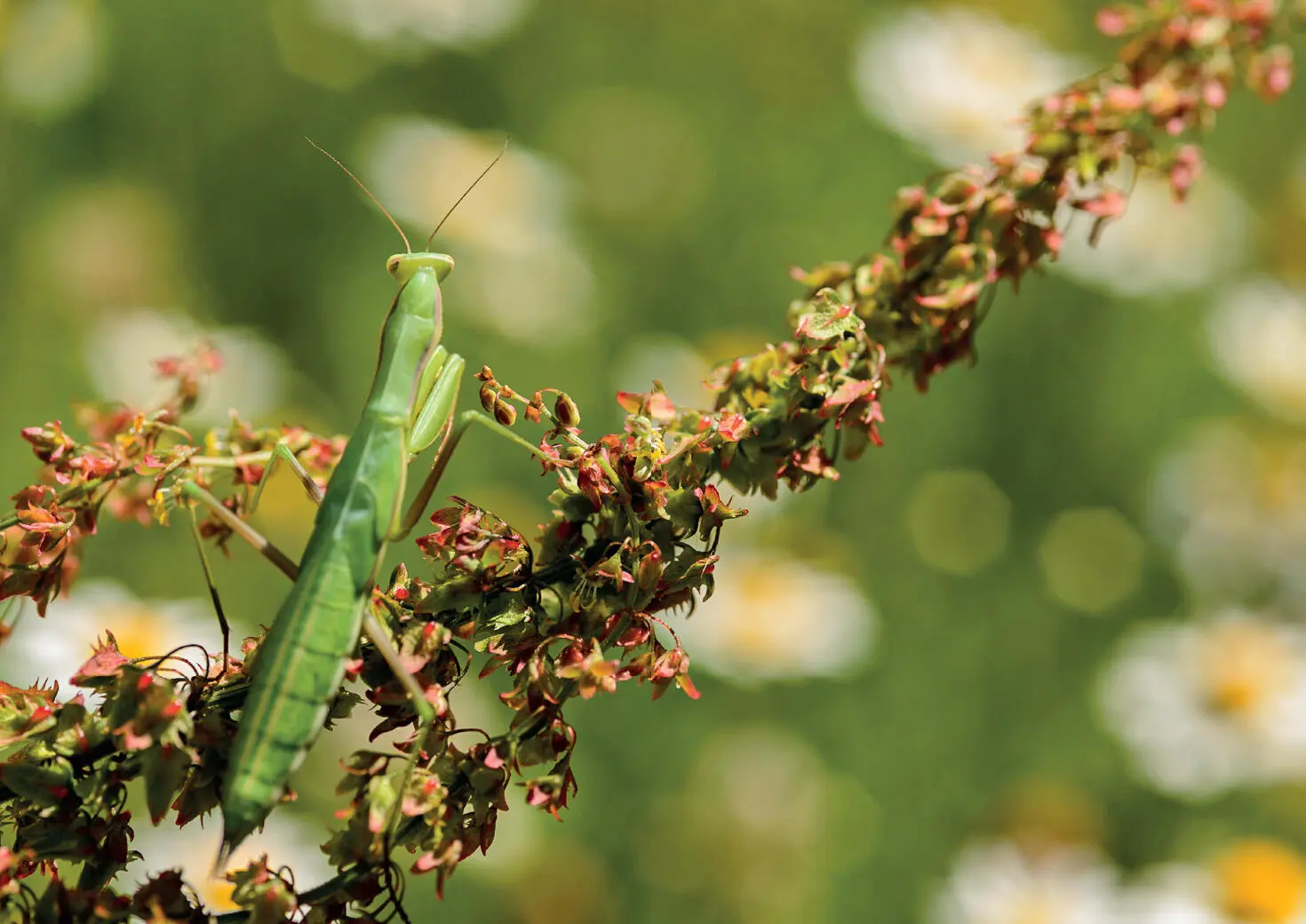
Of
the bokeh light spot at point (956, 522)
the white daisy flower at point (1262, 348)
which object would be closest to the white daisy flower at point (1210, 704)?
the bokeh light spot at point (956, 522)

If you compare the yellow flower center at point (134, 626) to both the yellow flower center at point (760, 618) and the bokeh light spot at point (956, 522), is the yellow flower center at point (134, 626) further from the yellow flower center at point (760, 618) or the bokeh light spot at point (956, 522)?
the bokeh light spot at point (956, 522)

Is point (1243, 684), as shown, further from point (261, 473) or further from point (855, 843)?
point (261, 473)

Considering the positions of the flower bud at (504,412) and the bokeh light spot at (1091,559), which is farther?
the bokeh light spot at (1091,559)

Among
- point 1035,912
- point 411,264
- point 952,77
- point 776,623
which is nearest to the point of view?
point 411,264

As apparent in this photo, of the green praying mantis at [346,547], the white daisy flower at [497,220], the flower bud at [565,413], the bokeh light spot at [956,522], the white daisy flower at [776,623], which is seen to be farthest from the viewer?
the white daisy flower at [497,220]

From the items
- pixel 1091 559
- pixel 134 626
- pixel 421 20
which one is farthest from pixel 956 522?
pixel 421 20

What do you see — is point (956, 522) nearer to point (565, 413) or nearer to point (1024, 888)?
point (1024, 888)

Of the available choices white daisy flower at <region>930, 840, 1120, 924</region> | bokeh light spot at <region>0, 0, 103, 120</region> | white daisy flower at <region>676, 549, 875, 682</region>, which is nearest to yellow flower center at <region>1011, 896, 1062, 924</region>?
white daisy flower at <region>930, 840, 1120, 924</region>
